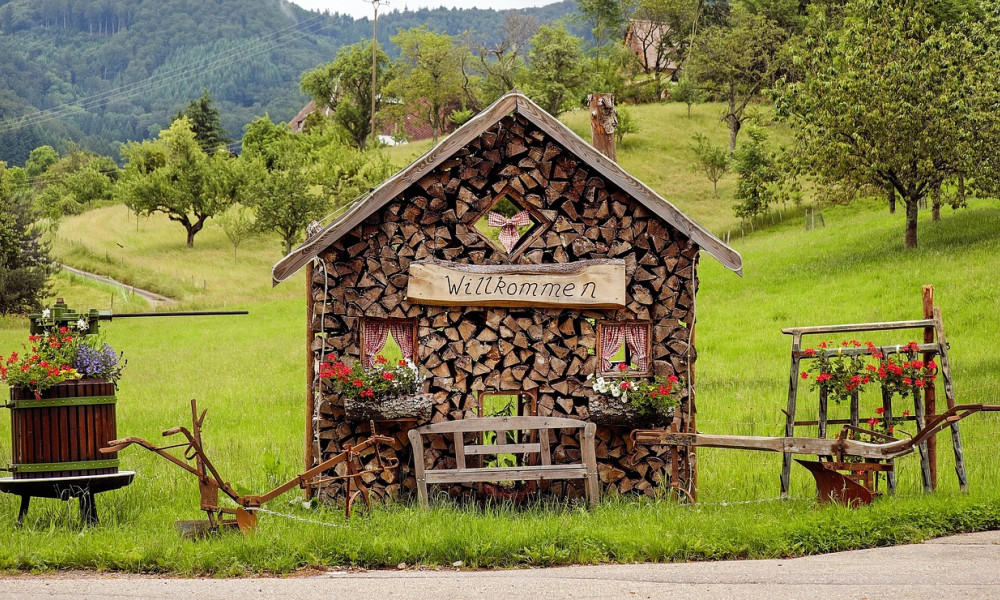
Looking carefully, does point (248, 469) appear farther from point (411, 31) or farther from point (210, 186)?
point (411, 31)

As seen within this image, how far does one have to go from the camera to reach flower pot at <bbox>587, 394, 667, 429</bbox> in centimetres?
980

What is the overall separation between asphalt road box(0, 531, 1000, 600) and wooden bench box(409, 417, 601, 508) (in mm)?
1700

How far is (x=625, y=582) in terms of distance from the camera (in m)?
7.16

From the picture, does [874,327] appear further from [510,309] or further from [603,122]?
[603,122]

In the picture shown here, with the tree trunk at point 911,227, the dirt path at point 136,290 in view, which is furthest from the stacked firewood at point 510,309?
the dirt path at point 136,290

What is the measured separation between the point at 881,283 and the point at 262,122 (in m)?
63.8

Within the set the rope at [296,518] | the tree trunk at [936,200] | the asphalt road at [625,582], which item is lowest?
the asphalt road at [625,582]

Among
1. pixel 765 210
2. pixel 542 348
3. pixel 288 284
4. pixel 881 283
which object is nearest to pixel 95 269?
pixel 288 284

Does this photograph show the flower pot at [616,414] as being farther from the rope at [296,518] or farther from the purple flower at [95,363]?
the purple flower at [95,363]

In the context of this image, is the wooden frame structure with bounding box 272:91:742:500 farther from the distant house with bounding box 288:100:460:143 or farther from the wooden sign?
the distant house with bounding box 288:100:460:143

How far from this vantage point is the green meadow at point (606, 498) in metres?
8.01

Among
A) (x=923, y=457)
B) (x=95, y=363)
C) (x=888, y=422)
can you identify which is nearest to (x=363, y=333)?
(x=95, y=363)

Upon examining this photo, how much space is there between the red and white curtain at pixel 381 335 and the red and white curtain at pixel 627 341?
6.75 feet

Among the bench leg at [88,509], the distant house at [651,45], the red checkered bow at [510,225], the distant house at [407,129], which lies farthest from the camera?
the distant house at [651,45]
